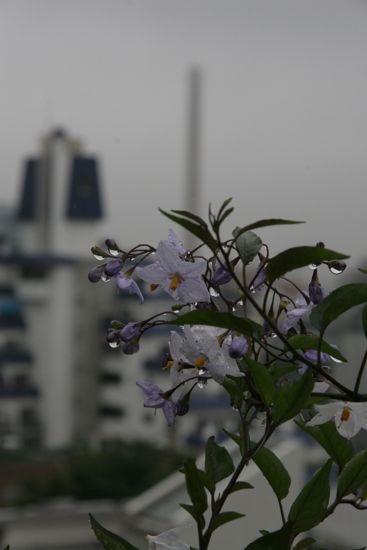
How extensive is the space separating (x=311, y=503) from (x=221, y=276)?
0.08 m

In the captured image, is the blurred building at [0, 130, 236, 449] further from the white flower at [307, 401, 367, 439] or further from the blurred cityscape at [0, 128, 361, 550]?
the white flower at [307, 401, 367, 439]

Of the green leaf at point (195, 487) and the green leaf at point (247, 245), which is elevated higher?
the green leaf at point (247, 245)

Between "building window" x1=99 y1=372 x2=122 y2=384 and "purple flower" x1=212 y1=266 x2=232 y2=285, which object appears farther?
"building window" x1=99 y1=372 x2=122 y2=384

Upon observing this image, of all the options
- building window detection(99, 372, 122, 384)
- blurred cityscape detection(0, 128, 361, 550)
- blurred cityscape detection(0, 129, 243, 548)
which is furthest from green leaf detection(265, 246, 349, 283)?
building window detection(99, 372, 122, 384)

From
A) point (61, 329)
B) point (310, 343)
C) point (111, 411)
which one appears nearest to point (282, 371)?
point (310, 343)

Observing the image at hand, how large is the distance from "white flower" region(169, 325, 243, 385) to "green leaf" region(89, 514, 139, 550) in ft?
0.19

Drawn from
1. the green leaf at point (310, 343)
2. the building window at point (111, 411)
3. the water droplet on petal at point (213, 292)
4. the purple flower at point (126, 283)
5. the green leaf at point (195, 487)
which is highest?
the water droplet on petal at point (213, 292)

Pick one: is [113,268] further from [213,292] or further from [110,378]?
[110,378]

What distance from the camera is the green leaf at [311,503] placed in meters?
0.29

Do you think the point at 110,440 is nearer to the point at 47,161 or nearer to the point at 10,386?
the point at 10,386

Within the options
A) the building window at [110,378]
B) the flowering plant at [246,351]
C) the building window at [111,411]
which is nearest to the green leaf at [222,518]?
the flowering plant at [246,351]

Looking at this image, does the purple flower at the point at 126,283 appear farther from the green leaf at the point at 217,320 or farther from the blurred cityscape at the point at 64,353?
the blurred cityscape at the point at 64,353

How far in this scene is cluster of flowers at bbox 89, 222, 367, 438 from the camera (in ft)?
0.91

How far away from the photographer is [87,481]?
46.5 ft
